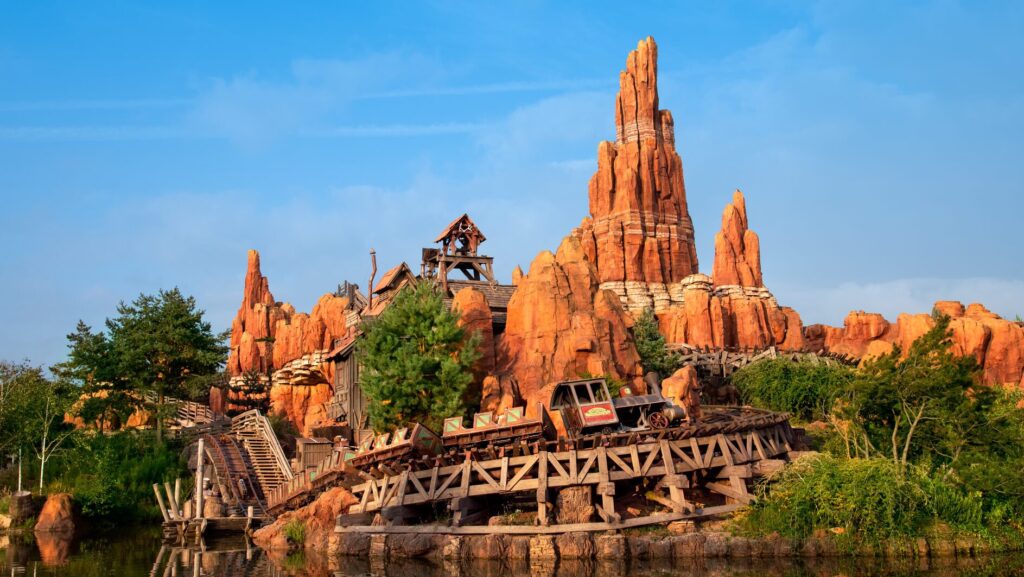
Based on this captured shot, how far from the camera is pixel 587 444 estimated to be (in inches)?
1243

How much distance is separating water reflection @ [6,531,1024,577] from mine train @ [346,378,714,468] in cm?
385

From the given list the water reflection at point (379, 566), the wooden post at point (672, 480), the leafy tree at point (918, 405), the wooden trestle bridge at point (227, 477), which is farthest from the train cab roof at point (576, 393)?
the wooden trestle bridge at point (227, 477)

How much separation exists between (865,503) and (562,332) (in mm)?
17168

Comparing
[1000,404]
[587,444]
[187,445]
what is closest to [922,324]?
[1000,404]

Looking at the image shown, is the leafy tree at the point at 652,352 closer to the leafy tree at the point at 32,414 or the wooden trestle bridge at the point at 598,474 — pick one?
the wooden trestle bridge at the point at 598,474

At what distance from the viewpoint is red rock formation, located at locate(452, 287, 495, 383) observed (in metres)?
42.0

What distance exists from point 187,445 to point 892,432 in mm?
32697

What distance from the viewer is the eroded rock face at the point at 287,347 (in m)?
68.8

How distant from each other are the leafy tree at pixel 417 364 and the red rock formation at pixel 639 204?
4865cm

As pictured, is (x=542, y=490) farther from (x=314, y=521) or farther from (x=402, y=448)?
(x=314, y=521)

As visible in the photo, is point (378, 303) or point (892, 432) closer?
point (892, 432)

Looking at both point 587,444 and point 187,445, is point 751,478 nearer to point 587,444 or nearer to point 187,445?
point 587,444

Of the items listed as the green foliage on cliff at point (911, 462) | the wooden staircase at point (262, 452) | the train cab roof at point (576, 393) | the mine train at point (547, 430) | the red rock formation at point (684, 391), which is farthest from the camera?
the wooden staircase at point (262, 452)

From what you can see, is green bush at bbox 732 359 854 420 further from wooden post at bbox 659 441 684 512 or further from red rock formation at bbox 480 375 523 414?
wooden post at bbox 659 441 684 512
